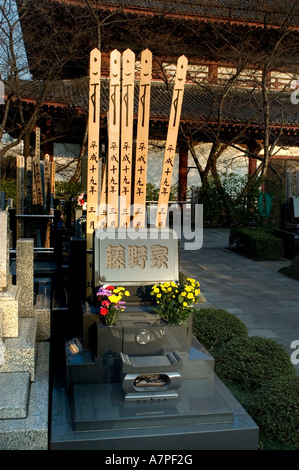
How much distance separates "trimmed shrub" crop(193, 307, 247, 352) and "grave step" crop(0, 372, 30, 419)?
1.89 metres

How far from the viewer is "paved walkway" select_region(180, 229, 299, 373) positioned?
6.56 m

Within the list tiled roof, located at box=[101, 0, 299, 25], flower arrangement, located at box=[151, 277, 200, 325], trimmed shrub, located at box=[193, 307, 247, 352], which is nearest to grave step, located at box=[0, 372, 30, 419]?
flower arrangement, located at box=[151, 277, 200, 325]

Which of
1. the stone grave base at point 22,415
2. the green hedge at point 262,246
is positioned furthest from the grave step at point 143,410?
the green hedge at point 262,246

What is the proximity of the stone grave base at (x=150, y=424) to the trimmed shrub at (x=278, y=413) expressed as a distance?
140 mm

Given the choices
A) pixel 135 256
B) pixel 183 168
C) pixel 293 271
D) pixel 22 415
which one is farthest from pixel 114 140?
pixel 183 168

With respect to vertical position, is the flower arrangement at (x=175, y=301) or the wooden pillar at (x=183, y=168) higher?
the wooden pillar at (x=183, y=168)

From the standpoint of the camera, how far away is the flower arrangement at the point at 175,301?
13.8 feet

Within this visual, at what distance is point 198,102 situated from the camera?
A: 736 inches

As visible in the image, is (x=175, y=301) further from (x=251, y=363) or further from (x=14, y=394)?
(x=14, y=394)

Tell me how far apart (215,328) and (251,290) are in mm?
3722

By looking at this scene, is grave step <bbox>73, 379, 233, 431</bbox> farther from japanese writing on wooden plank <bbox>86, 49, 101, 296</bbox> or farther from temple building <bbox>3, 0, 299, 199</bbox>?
temple building <bbox>3, 0, 299, 199</bbox>

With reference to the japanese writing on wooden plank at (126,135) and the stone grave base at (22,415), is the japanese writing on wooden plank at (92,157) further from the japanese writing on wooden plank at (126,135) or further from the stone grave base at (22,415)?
the stone grave base at (22,415)

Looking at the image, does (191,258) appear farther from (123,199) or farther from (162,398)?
(162,398)
